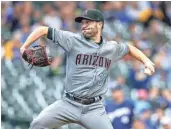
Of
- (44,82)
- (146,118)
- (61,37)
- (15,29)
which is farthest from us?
(15,29)

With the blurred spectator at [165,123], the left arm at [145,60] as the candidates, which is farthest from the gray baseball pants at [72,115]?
the blurred spectator at [165,123]

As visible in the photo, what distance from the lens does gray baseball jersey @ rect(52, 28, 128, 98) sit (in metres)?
6.39

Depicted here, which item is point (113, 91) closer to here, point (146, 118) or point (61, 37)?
point (146, 118)

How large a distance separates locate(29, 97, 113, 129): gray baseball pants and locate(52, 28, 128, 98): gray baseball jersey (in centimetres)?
12

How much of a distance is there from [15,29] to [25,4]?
647 mm

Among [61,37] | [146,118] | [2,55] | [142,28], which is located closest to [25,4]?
[2,55]

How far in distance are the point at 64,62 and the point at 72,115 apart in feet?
15.1

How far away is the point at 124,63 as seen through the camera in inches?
436

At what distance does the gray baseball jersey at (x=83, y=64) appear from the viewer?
21.0 feet

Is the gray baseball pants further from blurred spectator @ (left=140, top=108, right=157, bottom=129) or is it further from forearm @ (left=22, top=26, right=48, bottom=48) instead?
blurred spectator @ (left=140, top=108, right=157, bottom=129)

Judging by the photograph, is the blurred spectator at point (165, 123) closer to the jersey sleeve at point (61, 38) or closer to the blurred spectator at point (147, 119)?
the blurred spectator at point (147, 119)

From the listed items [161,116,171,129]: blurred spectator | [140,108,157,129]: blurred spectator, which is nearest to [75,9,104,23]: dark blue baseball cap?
Result: [140,108,157,129]: blurred spectator

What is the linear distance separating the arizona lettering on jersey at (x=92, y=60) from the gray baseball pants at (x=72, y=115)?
40cm

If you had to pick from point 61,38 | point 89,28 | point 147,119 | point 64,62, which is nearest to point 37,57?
point 61,38
